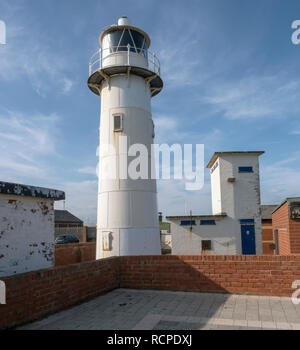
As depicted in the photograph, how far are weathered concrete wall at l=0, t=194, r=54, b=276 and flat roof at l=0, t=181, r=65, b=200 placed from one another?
112mm

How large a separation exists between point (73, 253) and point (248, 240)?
9.70 m

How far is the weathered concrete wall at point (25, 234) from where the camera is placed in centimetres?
579

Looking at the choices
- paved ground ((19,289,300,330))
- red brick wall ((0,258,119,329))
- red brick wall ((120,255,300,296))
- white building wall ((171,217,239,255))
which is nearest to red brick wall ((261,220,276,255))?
white building wall ((171,217,239,255))

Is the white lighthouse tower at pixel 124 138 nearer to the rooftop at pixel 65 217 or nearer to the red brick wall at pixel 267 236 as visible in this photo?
the red brick wall at pixel 267 236

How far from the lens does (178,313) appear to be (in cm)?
648

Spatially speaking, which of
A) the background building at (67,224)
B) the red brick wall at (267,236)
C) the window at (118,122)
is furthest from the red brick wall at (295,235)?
the background building at (67,224)

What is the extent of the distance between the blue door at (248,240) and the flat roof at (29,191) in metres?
13.1

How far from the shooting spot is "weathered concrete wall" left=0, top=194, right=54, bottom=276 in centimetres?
579

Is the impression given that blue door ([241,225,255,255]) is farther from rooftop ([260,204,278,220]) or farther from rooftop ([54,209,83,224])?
rooftop ([54,209,83,224])

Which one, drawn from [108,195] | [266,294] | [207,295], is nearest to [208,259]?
[207,295]

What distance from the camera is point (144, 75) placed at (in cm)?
1375

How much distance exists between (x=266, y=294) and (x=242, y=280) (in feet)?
2.14

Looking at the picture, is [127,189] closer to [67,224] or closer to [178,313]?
[178,313]

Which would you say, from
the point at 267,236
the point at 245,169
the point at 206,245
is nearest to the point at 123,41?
the point at 245,169
